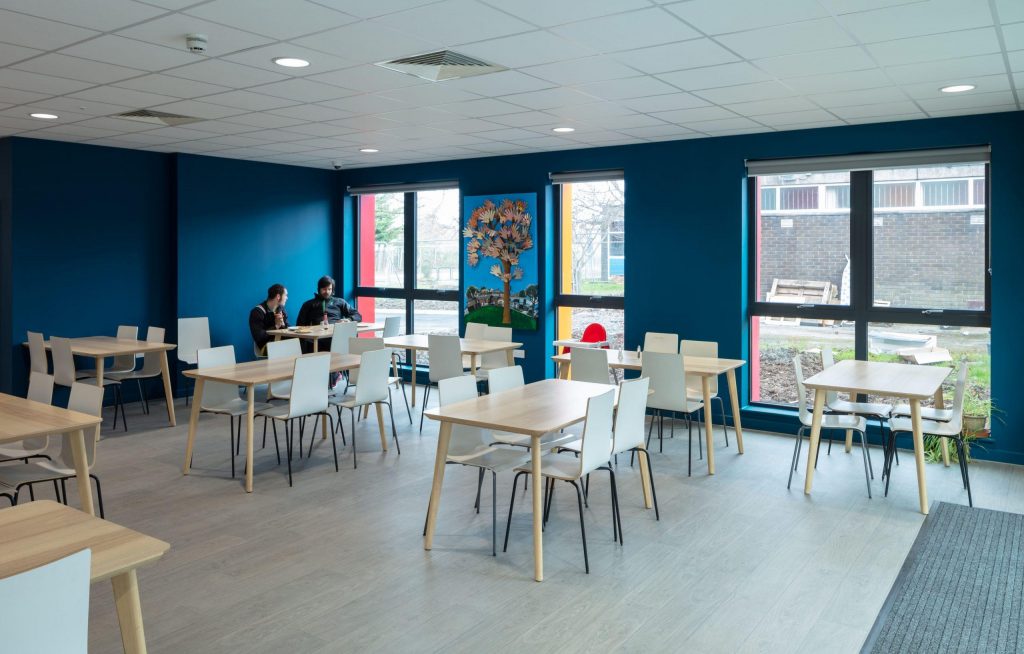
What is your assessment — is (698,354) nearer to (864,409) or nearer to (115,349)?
(864,409)

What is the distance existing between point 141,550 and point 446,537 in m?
2.38

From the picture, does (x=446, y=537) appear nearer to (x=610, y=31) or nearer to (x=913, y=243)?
(x=610, y=31)

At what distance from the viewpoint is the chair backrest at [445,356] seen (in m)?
6.98

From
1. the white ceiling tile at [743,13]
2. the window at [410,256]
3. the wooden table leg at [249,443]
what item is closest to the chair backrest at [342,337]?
the window at [410,256]

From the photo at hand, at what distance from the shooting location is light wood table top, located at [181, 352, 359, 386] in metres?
5.42

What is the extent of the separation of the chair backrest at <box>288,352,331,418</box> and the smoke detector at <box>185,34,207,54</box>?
84.8 inches

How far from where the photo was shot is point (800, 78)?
4.92 m

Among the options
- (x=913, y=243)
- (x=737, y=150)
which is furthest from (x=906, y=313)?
(x=737, y=150)

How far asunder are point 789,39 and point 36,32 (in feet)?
12.6

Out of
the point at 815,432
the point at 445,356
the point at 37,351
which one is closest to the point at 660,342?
the point at 445,356

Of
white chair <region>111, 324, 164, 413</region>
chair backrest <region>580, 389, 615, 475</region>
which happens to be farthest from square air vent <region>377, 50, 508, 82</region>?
white chair <region>111, 324, 164, 413</region>

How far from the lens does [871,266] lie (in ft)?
22.4

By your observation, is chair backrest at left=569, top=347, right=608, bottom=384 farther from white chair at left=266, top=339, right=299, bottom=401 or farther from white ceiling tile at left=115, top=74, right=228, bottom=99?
white ceiling tile at left=115, top=74, right=228, bottom=99

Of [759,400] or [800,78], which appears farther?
[759,400]
